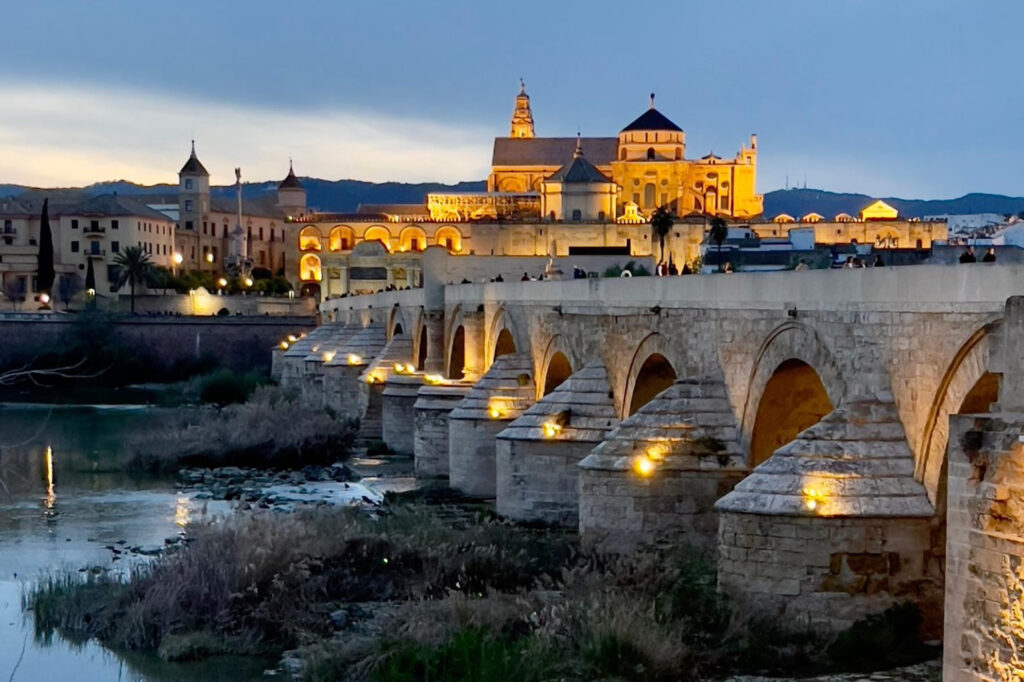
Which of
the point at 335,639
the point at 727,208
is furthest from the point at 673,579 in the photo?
the point at 727,208

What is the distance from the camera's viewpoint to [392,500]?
19.1 meters

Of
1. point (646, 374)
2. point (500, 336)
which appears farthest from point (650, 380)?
point (500, 336)

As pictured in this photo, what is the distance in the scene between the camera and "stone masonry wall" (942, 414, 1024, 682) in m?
7.54

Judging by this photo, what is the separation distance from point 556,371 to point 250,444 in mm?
7733

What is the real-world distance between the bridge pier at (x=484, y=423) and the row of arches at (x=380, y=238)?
57881 millimetres

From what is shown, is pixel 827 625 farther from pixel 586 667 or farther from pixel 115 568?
pixel 115 568

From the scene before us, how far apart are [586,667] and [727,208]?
75.0 metres

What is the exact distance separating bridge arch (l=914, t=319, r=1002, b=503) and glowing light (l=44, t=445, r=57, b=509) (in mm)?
13371

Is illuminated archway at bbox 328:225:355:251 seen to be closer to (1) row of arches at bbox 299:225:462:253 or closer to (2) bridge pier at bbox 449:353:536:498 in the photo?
(1) row of arches at bbox 299:225:462:253

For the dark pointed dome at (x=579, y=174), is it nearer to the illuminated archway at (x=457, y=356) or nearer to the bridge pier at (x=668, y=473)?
the illuminated archway at (x=457, y=356)

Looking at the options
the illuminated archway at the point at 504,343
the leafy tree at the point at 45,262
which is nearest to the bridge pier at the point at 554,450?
the illuminated archway at the point at 504,343

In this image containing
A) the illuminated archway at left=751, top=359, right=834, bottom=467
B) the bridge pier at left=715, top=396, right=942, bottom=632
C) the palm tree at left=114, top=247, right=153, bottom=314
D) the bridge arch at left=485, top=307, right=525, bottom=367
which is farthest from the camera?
the palm tree at left=114, top=247, right=153, bottom=314

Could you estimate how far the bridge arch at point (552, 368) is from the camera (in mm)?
19328

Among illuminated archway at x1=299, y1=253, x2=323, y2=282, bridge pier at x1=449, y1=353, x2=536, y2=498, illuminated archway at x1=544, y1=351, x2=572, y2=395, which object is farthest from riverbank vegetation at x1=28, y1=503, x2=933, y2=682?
illuminated archway at x1=299, y1=253, x2=323, y2=282
